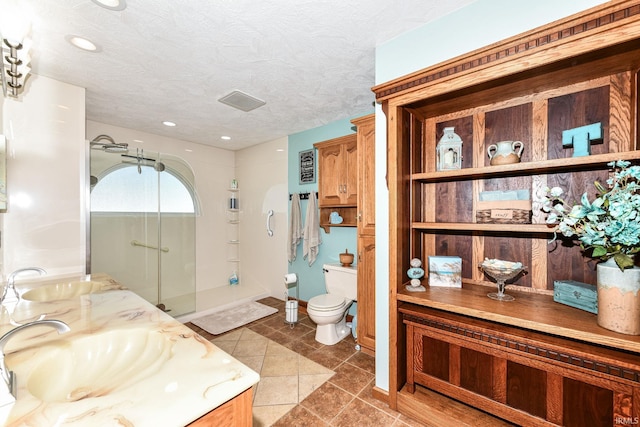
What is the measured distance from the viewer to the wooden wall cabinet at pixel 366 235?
2.27 metres

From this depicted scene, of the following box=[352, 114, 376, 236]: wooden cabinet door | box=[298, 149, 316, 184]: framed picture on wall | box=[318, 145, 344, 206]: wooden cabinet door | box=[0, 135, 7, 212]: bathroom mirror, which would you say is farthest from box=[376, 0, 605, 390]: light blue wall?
box=[0, 135, 7, 212]: bathroom mirror

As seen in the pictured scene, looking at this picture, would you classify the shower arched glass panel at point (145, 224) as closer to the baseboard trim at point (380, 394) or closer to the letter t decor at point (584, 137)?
the baseboard trim at point (380, 394)

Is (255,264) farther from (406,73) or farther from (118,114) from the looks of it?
(406,73)

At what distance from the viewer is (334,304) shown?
2.48 m

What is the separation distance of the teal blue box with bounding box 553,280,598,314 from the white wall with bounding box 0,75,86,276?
3.33 meters

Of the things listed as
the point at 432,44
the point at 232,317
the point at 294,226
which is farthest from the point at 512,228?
the point at 232,317

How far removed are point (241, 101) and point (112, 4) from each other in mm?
1213

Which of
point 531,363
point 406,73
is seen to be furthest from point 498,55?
point 531,363

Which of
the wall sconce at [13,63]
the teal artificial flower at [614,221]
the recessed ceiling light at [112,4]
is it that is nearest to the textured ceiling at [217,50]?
the recessed ceiling light at [112,4]

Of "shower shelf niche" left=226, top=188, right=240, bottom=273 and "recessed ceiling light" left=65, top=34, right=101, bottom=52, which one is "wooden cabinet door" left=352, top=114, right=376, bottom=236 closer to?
"recessed ceiling light" left=65, top=34, right=101, bottom=52

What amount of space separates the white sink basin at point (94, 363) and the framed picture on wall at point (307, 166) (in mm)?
2540

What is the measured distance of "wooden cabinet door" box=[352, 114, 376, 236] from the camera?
2258 mm

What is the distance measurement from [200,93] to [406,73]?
181 centimetres

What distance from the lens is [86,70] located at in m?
1.95
